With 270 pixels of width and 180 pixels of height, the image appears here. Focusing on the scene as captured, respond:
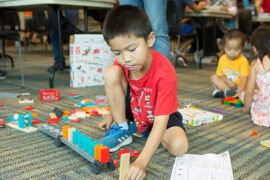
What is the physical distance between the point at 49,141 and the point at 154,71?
494mm

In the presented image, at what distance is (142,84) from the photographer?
0.94 metres

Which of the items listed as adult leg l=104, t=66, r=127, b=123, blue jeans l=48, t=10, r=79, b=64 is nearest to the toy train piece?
adult leg l=104, t=66, r=127, b=123

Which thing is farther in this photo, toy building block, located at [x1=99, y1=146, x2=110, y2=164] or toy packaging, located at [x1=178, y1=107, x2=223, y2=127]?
toy packaging, located at [x1=178, y1=107, x2=223, y2=127]

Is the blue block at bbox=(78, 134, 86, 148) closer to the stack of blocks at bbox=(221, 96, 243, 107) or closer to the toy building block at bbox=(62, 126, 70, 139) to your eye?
the toy building block at bbox=(62, 126, 70, 139)

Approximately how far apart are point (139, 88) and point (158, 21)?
0.60 m

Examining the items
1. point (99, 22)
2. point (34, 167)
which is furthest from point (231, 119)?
point (99, 22)

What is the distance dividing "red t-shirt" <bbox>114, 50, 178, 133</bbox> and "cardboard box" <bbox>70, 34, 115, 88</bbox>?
113 cm

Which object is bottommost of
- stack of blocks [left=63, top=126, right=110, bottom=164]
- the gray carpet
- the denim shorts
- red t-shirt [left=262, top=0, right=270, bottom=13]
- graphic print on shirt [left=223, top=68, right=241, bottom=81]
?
the gray carpet

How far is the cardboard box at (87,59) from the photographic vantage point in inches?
80.6

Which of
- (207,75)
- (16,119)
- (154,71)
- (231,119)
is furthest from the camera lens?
(207,75)

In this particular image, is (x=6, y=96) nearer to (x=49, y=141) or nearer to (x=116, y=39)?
(x=49, y=141)

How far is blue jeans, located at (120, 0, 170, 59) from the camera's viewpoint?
56.1 inches

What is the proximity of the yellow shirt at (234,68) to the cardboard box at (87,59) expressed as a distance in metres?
0.86

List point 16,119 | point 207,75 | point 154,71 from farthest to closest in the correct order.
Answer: point 207,75
point 16,119
point 154,71
